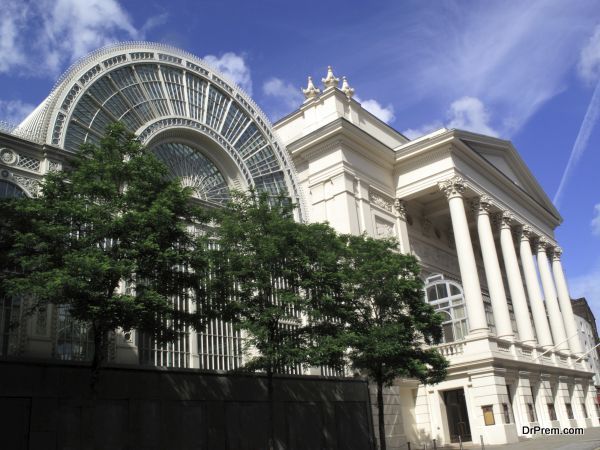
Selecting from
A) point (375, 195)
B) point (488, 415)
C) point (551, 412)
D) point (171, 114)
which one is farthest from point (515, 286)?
point (171, 114)

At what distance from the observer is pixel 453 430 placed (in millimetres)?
35875

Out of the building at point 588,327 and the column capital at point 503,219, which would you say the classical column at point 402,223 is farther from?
the building at point 588,327

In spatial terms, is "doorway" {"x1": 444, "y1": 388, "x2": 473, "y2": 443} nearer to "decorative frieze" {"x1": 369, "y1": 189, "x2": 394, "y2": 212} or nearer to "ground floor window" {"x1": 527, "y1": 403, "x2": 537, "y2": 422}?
"ground floor window" {"x1": 527, "y1": 403, "x2": 537, "y2": 422}

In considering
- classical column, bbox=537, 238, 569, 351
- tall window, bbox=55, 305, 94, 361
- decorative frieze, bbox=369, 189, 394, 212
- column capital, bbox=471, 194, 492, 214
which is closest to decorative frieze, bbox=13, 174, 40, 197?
tall window, bbox=55, 305, 94, 361

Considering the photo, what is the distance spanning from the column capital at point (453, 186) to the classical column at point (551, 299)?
15037 millimetres

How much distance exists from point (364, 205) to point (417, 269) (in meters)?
12.7

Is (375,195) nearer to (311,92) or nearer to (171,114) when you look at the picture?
(311,92)

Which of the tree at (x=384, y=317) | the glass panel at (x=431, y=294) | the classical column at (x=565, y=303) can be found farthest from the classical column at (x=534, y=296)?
the tree at (x=384, y=317)

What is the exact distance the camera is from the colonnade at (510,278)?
3803 centimetres

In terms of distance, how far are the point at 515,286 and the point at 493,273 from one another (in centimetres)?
394

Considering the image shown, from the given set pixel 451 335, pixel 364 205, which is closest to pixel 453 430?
pixel 451 335

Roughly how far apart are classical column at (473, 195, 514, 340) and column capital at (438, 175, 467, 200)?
3.35 m

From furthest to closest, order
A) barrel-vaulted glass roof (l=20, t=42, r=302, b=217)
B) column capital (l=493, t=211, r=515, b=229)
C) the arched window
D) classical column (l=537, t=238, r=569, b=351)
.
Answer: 1. classical column (l=537, t=238, r=569, b=351)
2. column capital (l=493, t=211, r=515, b=229)
3. the arched window
4. barrel-vaulted glass roof (l=20, t=42, r=302, b=217)

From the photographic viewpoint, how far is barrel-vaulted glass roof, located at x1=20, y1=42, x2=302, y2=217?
2206cm
